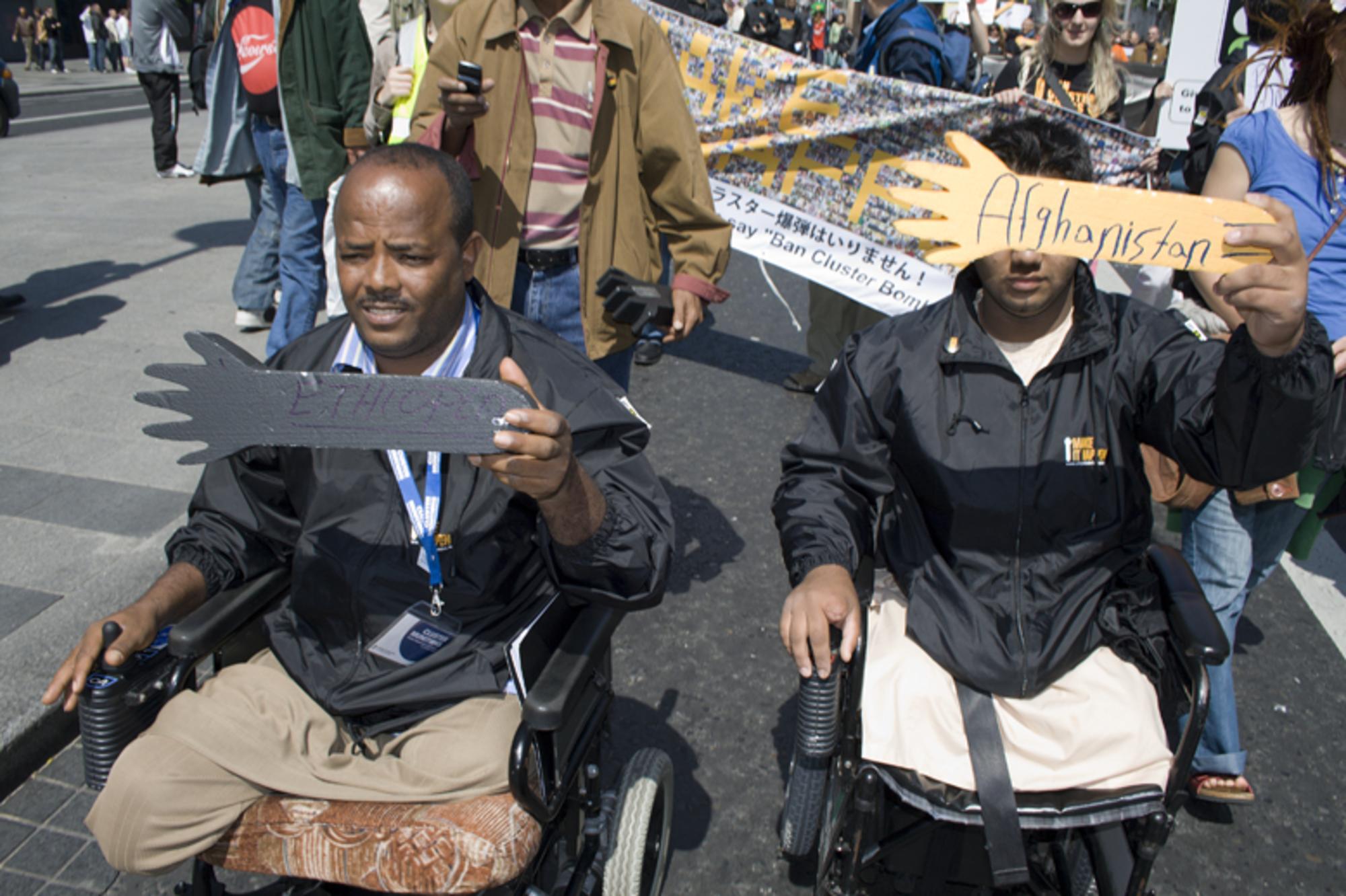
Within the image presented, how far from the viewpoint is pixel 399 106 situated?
391cm

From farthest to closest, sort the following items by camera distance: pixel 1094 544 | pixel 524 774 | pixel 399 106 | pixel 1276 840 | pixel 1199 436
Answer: pixel 399 106
pixel 1276 840
pixel 1094 544
pixel 1199 436
pixel 524 774

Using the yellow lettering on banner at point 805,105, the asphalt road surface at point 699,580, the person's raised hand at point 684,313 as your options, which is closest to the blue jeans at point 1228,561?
the asphalt road surface at point 699,580

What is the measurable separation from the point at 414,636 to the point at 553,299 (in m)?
1.35

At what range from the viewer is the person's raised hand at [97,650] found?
1.79 metres

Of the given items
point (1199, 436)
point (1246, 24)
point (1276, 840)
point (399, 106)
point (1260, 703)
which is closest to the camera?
point (1199, 436)

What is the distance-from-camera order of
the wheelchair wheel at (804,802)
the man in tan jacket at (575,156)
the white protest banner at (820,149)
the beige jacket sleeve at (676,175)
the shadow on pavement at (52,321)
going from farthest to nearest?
1. the shadow on pavement at (52,321)
2. the white protest banner at (820,149)
3. the beige jacket sleeve at (676,175)
4. the man in tan jacket at (575,156)
5. the wheelchair wheel at (804,802)

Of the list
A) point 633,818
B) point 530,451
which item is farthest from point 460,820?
point 530,451

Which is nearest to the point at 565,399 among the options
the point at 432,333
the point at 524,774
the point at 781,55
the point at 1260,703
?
the point at 432,333

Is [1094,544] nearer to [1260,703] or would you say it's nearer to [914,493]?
[914,493]

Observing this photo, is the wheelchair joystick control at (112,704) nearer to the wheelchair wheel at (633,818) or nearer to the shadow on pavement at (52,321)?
the wheelchair wheel at (633,818)

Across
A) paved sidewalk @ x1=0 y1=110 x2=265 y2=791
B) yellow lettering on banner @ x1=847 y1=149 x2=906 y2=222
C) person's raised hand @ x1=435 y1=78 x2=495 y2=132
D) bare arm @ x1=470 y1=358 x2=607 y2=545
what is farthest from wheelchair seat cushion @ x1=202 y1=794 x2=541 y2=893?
yellow lettering on banner @ x1=847 y1=149 x2=906 y2=222

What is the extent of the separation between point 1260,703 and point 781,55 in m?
3.76

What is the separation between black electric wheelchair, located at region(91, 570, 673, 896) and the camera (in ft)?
5.72

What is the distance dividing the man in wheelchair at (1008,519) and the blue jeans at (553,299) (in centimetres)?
105
